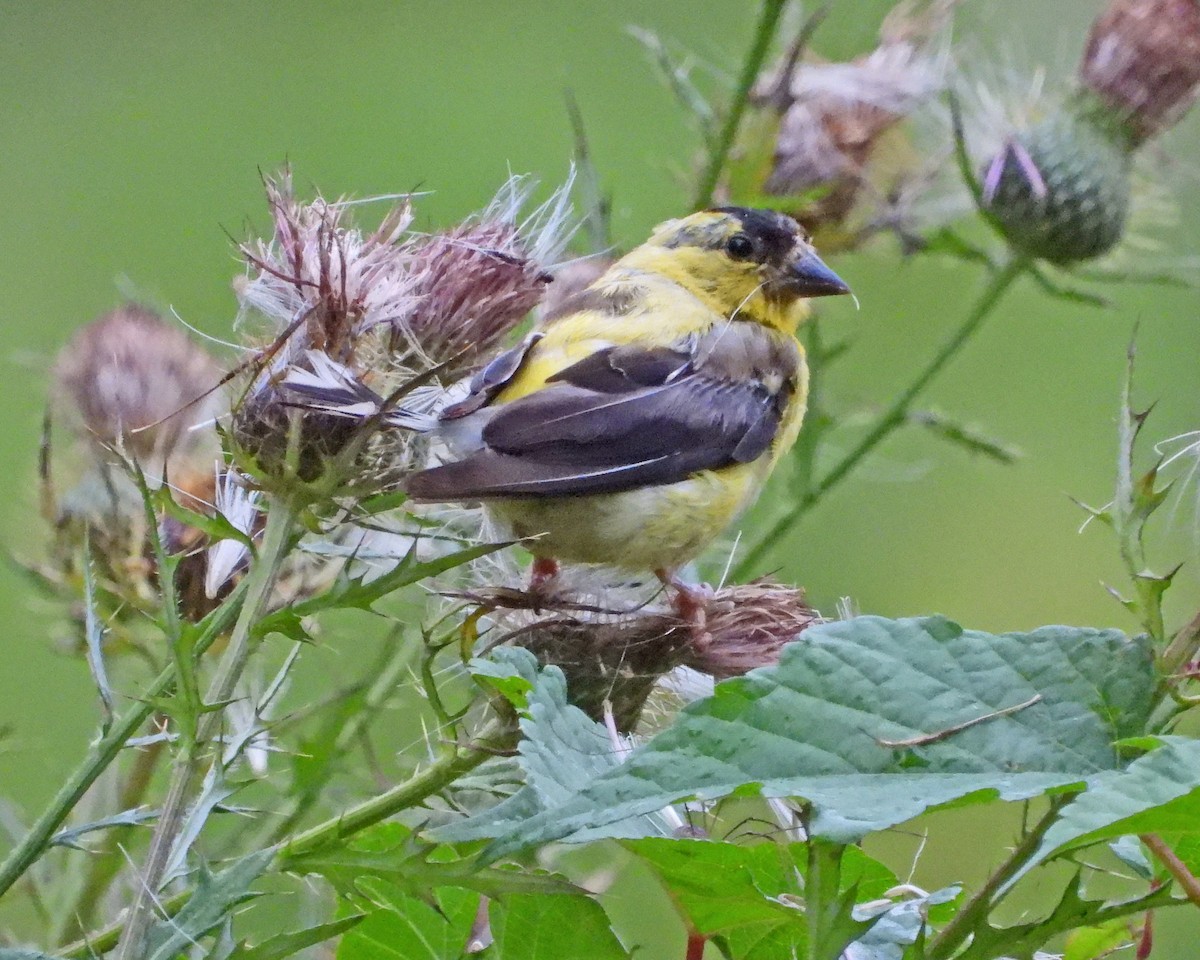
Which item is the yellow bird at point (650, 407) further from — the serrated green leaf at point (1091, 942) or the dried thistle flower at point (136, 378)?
the serrated green leaf at point (1091, 942)

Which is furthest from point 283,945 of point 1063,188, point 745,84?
point 1063,188

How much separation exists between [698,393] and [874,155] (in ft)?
1.94

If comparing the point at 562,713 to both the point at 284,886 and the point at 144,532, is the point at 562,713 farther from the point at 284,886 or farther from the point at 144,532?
the point at 144,532

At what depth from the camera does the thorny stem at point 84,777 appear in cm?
93

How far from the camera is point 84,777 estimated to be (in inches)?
38.4

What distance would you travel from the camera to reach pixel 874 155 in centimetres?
217

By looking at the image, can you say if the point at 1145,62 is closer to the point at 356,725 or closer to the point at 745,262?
the point at 745,262

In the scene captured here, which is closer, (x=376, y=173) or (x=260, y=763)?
(x=260, y=763)

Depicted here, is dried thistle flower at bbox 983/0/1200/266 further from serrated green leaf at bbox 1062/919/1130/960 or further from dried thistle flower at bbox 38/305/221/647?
serrated green leaf at bbox 1062/919/1130/960

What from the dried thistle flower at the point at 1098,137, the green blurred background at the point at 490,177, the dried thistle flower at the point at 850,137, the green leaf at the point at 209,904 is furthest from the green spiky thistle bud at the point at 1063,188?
the green leaf at the point at 209,904

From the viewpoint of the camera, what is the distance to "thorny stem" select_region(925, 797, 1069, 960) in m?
0.78

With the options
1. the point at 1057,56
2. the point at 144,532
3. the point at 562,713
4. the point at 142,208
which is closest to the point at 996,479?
the point at 1057,56

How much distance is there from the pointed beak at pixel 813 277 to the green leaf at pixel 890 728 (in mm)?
1233

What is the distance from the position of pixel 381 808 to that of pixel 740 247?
4.25 feet
